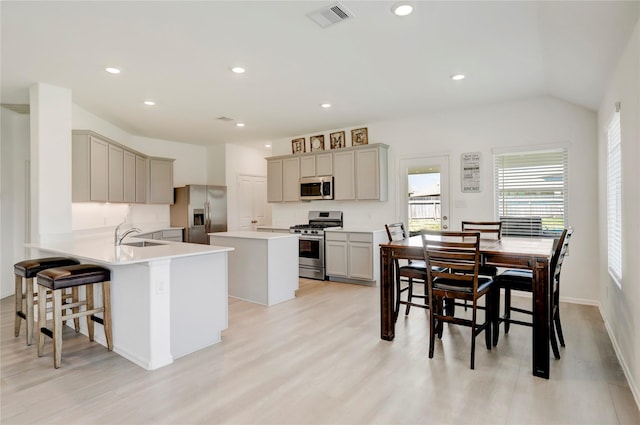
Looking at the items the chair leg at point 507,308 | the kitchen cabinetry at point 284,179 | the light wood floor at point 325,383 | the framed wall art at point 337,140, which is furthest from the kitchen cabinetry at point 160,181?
the chair leg at point 507,308

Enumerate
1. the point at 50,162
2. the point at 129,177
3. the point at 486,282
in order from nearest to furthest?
the point at 486,282 < the point at 50,162 < the point at 129,177

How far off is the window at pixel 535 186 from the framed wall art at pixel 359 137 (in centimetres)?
212

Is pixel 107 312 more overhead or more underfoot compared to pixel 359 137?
more underfoot

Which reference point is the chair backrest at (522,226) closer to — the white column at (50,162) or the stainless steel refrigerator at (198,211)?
the stainless steel refrigerator at (198,211)

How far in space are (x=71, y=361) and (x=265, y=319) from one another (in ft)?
5.61

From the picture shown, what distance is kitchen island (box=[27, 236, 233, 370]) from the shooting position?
8.64 feet

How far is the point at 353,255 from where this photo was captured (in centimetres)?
550

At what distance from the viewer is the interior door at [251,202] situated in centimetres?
798

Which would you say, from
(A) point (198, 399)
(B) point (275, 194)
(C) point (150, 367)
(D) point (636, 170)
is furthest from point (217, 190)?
(D) point (636, 170)

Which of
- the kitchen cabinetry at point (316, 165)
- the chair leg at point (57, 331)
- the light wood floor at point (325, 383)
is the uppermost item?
the kitchen cabinetry at point (316, 165)

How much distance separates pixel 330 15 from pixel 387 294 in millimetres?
2333

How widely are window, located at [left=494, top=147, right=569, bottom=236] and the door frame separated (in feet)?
2.19

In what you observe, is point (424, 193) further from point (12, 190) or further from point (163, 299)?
point (12, 190)

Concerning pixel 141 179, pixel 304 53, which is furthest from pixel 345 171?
pixel 141 179
